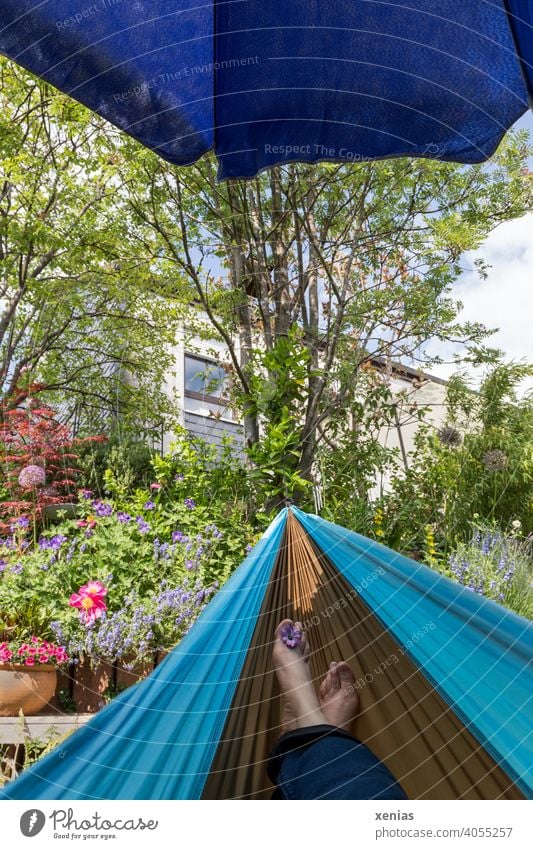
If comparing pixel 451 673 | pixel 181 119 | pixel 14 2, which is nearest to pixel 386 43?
pixel 181 119

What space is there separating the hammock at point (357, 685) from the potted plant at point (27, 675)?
0.78 meters

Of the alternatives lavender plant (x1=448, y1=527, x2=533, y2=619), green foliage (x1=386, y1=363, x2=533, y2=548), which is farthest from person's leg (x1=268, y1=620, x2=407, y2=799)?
green foliage (x1=386, y1=363, x2=533, y2=548)

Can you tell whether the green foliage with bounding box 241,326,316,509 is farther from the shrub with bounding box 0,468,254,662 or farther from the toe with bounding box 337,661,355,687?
the toe with bounding box 337,661,355,687

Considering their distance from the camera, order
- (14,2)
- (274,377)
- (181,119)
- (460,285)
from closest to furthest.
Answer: (14,2)
(181,119)
(274,377)
(460,285)

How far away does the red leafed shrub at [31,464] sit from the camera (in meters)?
3.21

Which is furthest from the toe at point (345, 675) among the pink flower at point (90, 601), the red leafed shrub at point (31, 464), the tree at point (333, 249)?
the red leafed shrub at point (31, 464)

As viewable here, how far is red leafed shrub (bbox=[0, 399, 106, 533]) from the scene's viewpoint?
3209 mm

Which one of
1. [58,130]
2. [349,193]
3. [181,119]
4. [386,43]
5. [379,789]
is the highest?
[58,130]

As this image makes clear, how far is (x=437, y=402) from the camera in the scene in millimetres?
4184

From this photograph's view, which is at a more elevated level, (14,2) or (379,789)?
(14,2)

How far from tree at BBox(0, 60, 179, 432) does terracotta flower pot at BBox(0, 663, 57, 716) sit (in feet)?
6.88

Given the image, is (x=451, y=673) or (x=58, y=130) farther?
(x=58, y=130)

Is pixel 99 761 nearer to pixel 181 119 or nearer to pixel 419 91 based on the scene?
pixel 181 119

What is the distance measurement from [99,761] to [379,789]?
523 mm
